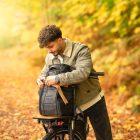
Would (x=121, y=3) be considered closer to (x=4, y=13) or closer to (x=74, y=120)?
(x=74, y=120)

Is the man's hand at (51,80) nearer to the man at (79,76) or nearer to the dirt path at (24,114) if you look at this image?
the man at (79,76)

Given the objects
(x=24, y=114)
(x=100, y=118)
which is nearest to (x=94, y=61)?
(x=24, y=114)

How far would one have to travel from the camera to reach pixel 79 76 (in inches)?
196

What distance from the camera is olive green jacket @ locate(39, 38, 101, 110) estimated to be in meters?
4.97

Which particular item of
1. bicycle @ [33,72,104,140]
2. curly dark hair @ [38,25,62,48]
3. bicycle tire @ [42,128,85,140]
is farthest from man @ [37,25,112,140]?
bicycle tire @ [42,128,85,140]

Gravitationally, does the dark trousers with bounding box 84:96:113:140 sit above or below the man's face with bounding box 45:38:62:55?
below

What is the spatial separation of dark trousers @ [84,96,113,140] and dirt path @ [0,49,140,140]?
2.52 metres

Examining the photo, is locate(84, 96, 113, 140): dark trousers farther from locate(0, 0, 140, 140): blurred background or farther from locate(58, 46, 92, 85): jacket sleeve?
locate(0, 0, 140, 140): blurred background

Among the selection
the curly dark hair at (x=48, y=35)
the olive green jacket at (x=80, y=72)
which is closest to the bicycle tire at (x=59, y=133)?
the olive green jacket at (x=80, y=72)

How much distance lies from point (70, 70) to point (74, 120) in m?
0.66

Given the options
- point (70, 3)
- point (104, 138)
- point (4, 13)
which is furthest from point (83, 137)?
point (4, 13)

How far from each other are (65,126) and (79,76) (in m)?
0.81

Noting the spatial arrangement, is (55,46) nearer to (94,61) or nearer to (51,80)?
(51,80)

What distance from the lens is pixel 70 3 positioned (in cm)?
1302
